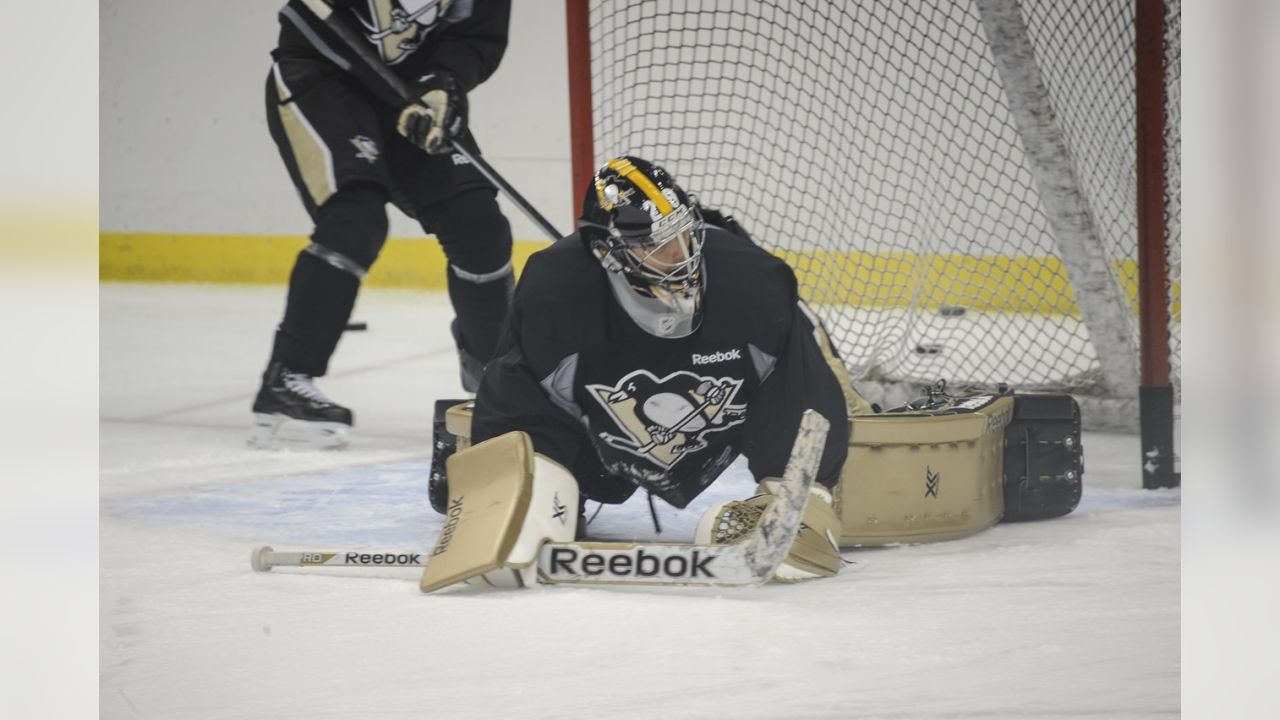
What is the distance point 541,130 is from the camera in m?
6.31

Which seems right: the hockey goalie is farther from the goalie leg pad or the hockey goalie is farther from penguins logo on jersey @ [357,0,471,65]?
penguins logo on jersey @ [357,0,471,65]

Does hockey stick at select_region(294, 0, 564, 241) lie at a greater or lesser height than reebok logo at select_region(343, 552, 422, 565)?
greater

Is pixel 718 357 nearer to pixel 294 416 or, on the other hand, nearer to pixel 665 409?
pixel 665 409

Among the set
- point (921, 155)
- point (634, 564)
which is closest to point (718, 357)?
point (634, 564)

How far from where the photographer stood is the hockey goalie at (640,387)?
193 centimetres

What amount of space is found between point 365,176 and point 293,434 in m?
0.57

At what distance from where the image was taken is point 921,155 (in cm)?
465

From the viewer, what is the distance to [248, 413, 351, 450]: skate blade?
3242mm

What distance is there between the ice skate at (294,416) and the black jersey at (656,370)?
48.3 inches

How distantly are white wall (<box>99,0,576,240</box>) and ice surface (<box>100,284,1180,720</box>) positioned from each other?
13.2 ft

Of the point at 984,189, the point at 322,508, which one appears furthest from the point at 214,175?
the point at 322,508

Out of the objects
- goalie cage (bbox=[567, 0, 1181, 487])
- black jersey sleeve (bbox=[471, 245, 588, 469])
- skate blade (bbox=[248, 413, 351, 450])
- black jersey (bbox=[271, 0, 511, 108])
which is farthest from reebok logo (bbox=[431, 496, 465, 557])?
black jersey (bbox=[271, 0, 511, 108])
